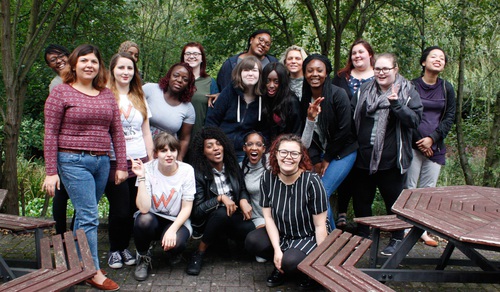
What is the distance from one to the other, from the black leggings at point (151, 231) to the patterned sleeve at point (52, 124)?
0.91 metres

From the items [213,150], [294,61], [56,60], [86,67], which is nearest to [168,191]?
[213,150]

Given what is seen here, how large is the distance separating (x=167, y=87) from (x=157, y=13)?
943cm

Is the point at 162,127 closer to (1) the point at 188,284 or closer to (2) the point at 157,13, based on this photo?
(1) the point at 188,284

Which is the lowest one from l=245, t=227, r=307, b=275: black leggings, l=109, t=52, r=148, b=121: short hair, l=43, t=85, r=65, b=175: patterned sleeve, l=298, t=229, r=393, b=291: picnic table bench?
l=245, t=227, r=307, b=275: black leggings

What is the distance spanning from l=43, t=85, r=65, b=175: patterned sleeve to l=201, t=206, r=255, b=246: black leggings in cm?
147

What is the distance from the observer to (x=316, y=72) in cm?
430

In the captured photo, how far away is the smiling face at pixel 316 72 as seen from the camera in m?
Answer: 4.29

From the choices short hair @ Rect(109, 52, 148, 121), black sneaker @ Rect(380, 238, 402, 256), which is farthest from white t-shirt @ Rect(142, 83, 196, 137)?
black sneaker @ Rect(380, 238, 402, 256)

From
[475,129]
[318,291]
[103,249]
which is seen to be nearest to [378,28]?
[475,129]

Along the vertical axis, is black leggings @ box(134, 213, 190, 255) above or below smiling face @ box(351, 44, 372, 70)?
below

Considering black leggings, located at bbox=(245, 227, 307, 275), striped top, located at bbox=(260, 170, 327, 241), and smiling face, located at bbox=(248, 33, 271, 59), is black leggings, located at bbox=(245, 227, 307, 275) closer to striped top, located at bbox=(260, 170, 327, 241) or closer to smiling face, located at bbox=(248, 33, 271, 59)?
striped top, located at bbox=(260, 170, 327, 241)

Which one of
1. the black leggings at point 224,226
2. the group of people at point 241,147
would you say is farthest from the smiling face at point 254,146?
the black leggings at point 224,226

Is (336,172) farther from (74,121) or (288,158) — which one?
(74,121)

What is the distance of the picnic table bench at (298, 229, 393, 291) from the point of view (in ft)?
9.62
